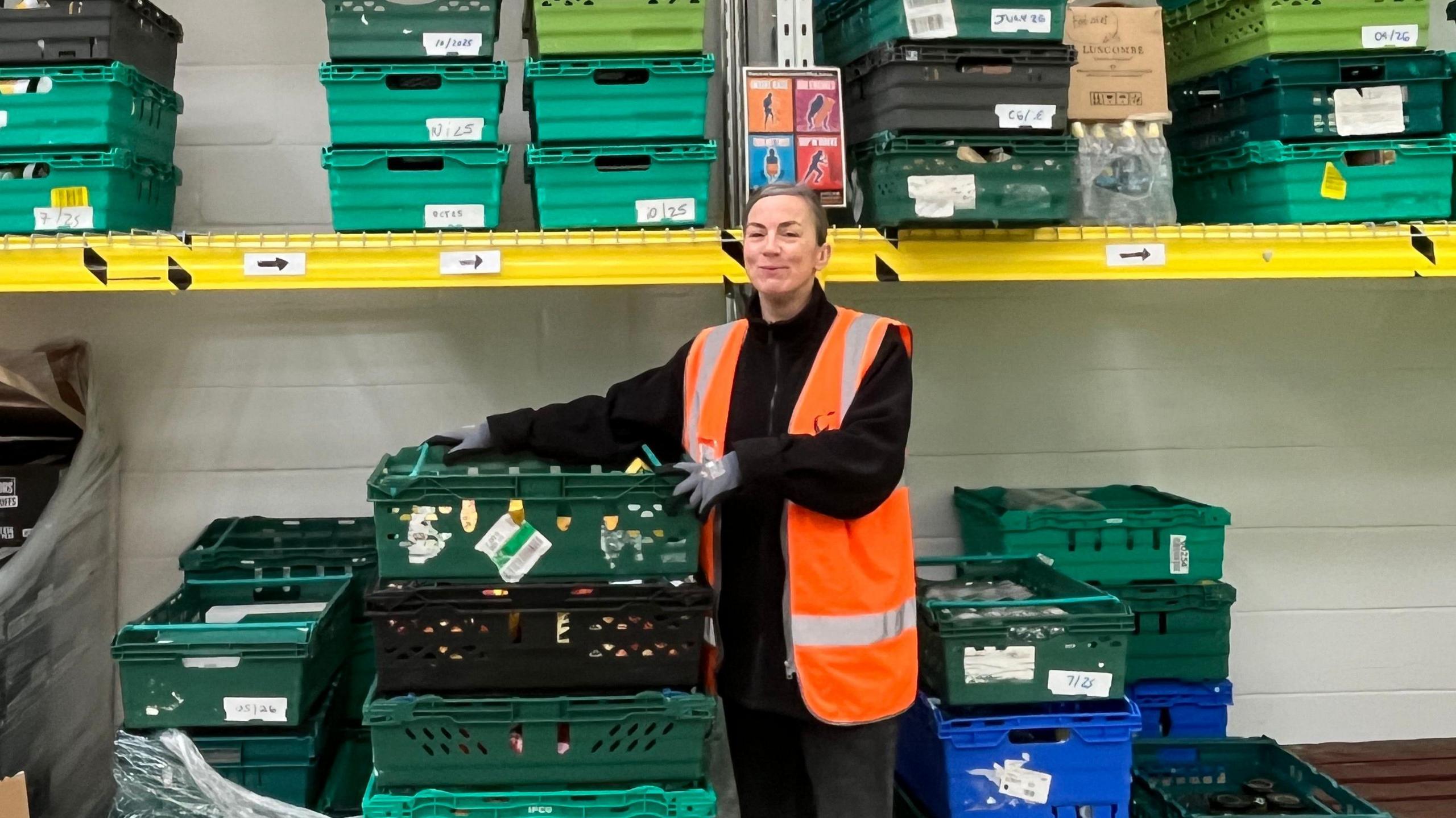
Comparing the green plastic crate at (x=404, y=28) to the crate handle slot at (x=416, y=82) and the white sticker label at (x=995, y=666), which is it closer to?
the crate handle slot at (x=416, y=82)

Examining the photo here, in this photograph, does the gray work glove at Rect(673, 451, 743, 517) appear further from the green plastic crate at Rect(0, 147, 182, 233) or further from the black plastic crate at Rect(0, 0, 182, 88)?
the black plastic crate at Rect(0, 0, 182, 88)

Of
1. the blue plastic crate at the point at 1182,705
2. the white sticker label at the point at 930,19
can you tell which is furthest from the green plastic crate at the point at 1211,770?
the white sticker label at the point at 930,19

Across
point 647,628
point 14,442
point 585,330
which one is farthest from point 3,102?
point 647,628

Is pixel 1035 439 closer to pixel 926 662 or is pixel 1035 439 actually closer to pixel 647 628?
pixel 926 662

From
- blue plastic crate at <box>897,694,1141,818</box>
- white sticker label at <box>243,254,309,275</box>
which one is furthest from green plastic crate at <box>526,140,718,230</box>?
blue plastic crate at <box>897,694,1141,818</box>

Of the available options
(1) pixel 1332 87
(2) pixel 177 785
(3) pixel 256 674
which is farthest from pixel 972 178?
(2) pixel 177 785

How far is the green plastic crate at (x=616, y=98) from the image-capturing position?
2420mm

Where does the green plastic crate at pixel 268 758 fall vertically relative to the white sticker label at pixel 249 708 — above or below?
below

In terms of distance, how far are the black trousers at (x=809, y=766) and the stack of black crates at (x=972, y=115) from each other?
3.71ft

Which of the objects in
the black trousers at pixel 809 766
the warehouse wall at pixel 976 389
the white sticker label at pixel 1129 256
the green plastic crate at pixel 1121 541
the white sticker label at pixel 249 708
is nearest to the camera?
the black trousers at pixel 809 766

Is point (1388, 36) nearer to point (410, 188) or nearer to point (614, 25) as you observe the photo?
point (614, 25)

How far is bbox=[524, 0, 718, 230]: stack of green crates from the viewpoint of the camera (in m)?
2.41

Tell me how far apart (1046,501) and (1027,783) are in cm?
95

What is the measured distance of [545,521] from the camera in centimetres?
212
